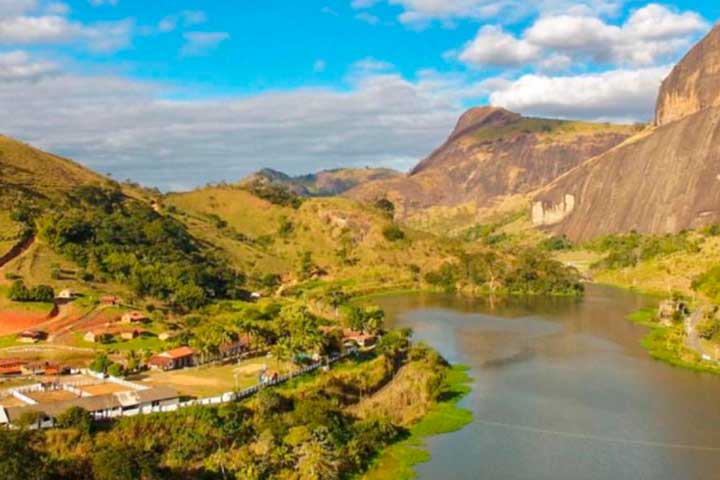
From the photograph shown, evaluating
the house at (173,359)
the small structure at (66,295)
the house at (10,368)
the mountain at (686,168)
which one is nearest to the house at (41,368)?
the house at (10,368)

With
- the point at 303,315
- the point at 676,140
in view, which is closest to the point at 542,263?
the point at 676,140

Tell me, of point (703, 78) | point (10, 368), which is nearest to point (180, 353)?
point (10, 368)

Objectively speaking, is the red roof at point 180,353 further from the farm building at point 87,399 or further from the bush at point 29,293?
the bush at point 29,293

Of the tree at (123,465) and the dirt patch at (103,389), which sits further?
the dirt patch at (103,389)

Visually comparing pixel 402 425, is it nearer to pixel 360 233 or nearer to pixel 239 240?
pixel 239 240

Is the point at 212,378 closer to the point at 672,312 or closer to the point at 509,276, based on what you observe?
the point at 672,312

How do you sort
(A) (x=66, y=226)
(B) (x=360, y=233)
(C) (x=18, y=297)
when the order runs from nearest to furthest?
(C) (x=18, y=297), (A) (x=66, y=226), (B) (x=360, y=233)
